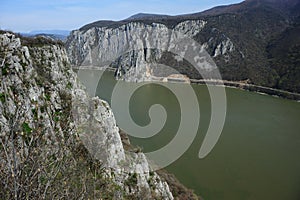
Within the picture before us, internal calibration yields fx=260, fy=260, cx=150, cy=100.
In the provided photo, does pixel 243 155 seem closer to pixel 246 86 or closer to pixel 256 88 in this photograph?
pixel 256 88

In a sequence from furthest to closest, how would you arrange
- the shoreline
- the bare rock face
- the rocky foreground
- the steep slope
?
1. the bare rock face
2. the steep slope
3. the shoreline
4. the rocky foreground

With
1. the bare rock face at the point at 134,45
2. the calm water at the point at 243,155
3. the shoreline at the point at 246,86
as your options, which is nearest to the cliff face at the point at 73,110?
the calm water at the point at 243,155

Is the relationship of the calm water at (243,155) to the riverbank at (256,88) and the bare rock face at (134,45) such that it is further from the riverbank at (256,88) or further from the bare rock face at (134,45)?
the bare rock face at (134,45)

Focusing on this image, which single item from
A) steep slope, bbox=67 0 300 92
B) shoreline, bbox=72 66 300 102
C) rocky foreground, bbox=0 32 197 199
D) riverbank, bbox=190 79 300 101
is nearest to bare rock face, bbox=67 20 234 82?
steep slope, bbox=67 0 300 92

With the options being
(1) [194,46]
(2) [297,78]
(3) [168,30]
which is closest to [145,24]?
(3) [168,30]

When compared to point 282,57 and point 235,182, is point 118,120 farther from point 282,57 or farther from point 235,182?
point 282,57

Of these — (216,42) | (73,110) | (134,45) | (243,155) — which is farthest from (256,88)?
(73,110)

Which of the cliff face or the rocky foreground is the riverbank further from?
the cliff face

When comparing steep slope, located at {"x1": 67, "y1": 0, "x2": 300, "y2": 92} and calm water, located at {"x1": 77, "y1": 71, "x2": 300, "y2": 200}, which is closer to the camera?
calm water, located at {"x1": 77, "y1": 71, "x2": 300, "y2": 200}
